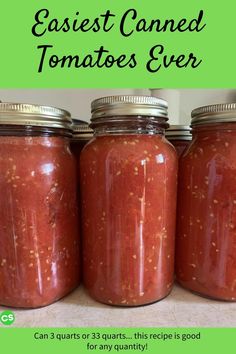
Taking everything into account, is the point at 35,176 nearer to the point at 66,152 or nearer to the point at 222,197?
the point at 66,152

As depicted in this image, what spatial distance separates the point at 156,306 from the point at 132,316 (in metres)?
0.05

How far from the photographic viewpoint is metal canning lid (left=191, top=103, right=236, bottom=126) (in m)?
0.45

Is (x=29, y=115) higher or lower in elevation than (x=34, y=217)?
higher

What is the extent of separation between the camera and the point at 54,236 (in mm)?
473

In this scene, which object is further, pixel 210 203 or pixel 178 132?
pixel 178 132

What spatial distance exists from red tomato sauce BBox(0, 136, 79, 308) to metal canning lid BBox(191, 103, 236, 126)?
9.2 inches

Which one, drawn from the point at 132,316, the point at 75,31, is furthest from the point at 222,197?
the point at 75,31

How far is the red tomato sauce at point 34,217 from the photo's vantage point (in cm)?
43

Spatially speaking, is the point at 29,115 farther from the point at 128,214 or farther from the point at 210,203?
the point at 210,203

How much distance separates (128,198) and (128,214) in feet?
0.08

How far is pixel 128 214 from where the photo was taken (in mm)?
449

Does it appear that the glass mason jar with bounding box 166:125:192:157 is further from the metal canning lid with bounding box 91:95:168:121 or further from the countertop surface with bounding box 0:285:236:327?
the countertop surface with bounding box 0:285:236:327

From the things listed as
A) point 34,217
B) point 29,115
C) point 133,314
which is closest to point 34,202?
point 34,217

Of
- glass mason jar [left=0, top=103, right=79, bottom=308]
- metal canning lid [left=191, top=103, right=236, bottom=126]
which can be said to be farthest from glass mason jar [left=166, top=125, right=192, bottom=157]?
glass mason jar [left=0, top=103, right=79, bottom=308]
